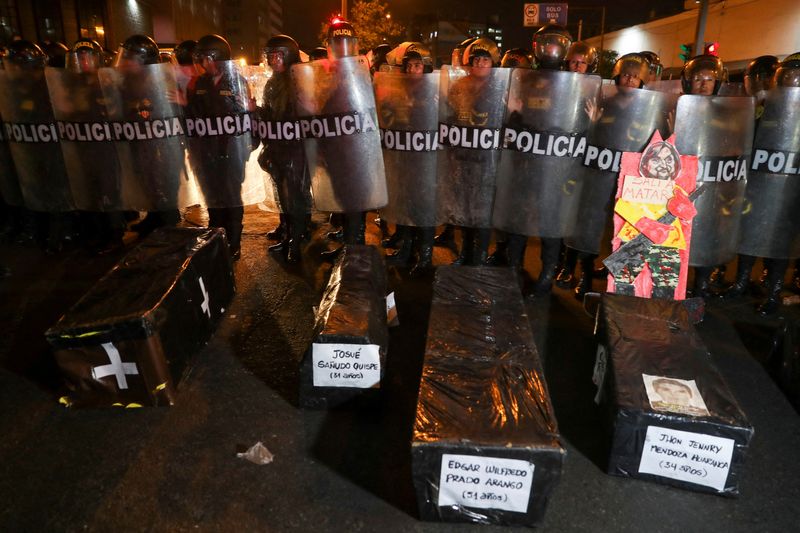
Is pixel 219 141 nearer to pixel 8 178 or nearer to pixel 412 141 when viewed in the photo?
pixel 412 141

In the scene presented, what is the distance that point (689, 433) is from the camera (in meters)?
2.34

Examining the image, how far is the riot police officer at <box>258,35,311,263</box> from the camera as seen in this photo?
15.6 ft

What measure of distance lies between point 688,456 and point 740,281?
3010 millimetres

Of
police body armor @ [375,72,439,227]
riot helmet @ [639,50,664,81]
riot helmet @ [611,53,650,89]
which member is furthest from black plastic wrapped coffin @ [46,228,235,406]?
riot helmet @ [639,50,664,81]

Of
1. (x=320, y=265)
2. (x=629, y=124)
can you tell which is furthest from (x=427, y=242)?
(x=629, y=124)

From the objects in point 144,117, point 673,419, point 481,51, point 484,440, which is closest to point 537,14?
point 481,51

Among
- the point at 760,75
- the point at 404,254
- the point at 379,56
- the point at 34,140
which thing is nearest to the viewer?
the point at 760,75

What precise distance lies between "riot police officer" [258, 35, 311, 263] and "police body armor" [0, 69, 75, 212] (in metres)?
2.16

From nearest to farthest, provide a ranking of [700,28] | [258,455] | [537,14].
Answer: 1. [258,455]
2. [700,28]
3. [537,14]

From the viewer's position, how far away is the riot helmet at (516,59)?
5520 millimetres

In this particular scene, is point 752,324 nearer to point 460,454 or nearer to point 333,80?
point 460,454

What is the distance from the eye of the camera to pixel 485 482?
2.16 meters

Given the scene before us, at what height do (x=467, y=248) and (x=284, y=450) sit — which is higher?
(x=467, y=248)

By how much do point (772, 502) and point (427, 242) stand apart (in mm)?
3391
